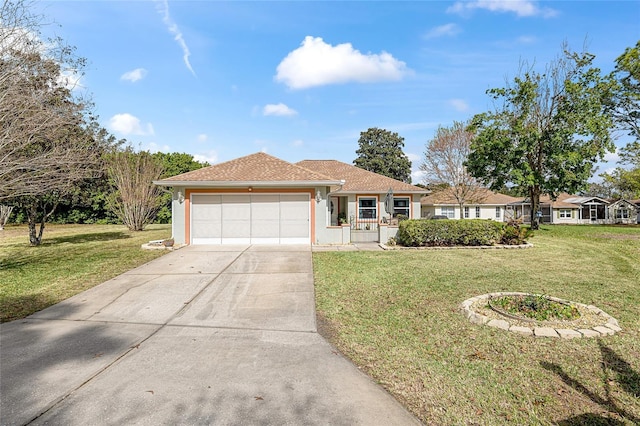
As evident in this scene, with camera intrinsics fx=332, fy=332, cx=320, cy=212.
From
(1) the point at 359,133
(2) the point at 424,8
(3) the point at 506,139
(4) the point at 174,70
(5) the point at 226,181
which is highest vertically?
(1) the point at 359,133

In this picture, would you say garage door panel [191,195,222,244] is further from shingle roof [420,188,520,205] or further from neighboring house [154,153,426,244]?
shingle roof [420,188,520,205]

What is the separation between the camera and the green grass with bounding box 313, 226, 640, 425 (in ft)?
9.12

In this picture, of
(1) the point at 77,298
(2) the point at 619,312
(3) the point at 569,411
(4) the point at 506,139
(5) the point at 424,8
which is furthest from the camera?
(4) the point at 506,139

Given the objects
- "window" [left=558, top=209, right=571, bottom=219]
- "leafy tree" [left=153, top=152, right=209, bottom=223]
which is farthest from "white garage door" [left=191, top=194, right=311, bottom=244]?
"window" [left=558, top=209, right=571, bottom=219]

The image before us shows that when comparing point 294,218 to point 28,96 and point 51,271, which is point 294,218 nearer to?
point 51,271

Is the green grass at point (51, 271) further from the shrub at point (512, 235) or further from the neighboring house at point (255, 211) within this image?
the shrub at point (512, 235)

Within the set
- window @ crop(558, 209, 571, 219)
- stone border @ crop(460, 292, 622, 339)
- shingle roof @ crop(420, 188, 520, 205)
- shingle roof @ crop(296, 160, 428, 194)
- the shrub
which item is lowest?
stone border @ crop(460, 292, 622, 339)

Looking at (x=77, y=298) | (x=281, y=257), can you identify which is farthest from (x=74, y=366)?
(x=281, y=257)

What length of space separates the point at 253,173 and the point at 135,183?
36.0ft

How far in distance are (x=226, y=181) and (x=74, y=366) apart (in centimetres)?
1033

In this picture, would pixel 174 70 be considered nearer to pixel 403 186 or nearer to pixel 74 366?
pixel 74 366

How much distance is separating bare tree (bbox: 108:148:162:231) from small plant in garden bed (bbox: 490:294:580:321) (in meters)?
20.5

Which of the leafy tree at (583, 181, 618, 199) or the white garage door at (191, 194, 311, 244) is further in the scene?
the leafy tree at (583, 181, 618, 199)

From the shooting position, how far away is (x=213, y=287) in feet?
23.3
